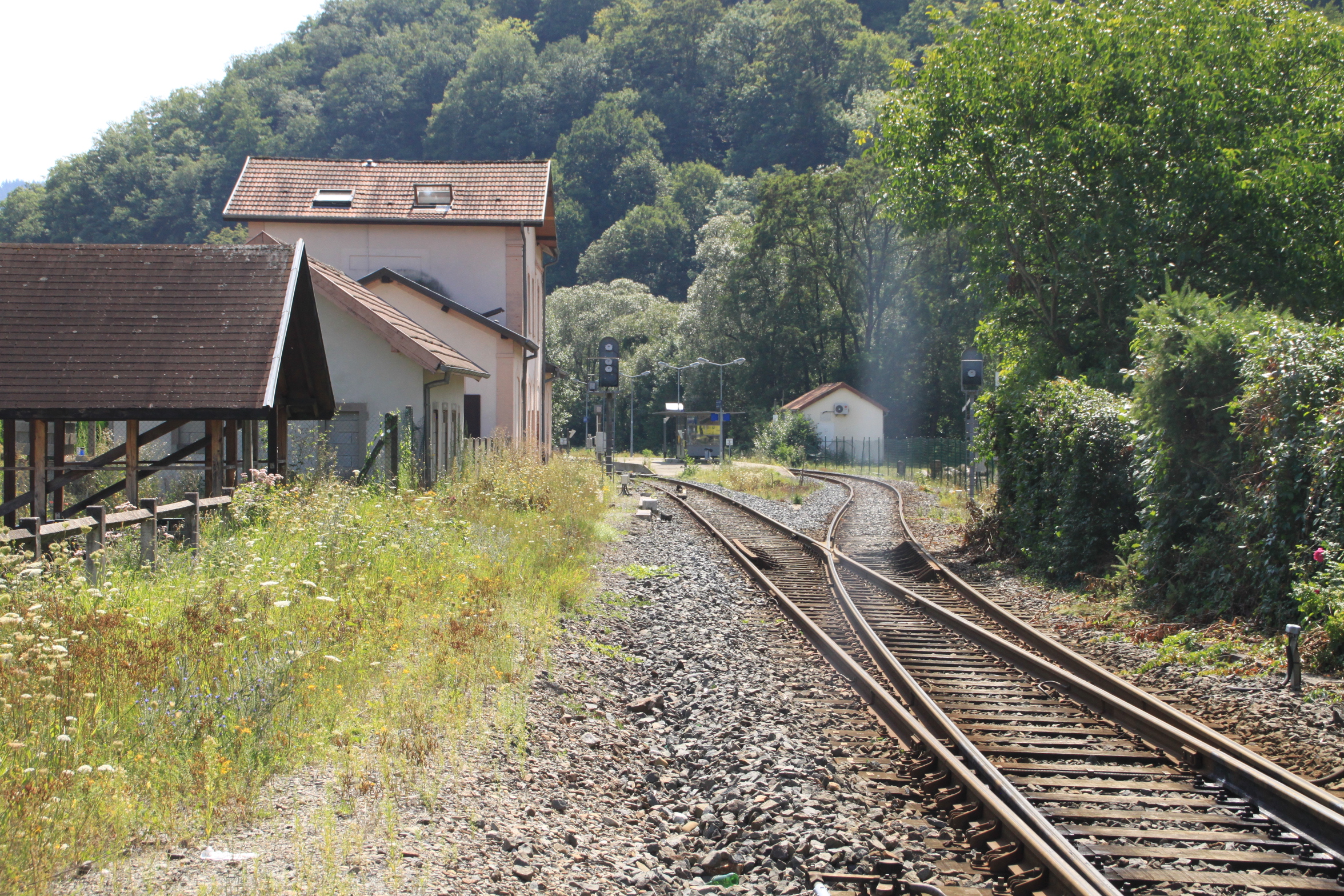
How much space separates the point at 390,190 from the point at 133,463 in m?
22.5

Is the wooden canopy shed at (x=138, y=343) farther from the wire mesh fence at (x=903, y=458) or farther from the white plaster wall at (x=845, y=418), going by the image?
the white plaster wall at (x=845, y=418)

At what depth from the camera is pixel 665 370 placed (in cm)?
7850

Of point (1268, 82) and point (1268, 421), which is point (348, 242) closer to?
point (1268, 82)

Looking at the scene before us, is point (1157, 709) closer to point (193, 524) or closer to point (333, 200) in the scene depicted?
point (193, 524)

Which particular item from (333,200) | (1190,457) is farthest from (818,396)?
(1190,457)

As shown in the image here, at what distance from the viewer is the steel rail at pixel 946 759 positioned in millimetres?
4457

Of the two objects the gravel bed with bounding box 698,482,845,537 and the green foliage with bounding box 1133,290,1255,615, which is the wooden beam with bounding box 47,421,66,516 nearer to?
the gravel bed with bounding box 698,482,845,537

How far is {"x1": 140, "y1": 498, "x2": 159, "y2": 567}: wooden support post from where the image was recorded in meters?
8.76

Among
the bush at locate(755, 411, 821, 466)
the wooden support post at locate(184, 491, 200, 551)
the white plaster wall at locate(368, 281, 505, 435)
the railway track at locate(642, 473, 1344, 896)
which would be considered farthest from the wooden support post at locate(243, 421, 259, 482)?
the bush at locate(755, 411, 821, 466)

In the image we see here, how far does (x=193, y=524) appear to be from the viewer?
31.6ft

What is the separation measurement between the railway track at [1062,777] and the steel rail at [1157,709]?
0.05 feet

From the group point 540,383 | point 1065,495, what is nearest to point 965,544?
point 1065,495

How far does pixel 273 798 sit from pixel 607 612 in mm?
6336


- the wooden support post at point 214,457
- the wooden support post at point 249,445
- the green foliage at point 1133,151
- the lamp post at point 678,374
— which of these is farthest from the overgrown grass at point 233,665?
the lamp post at point 678,374
